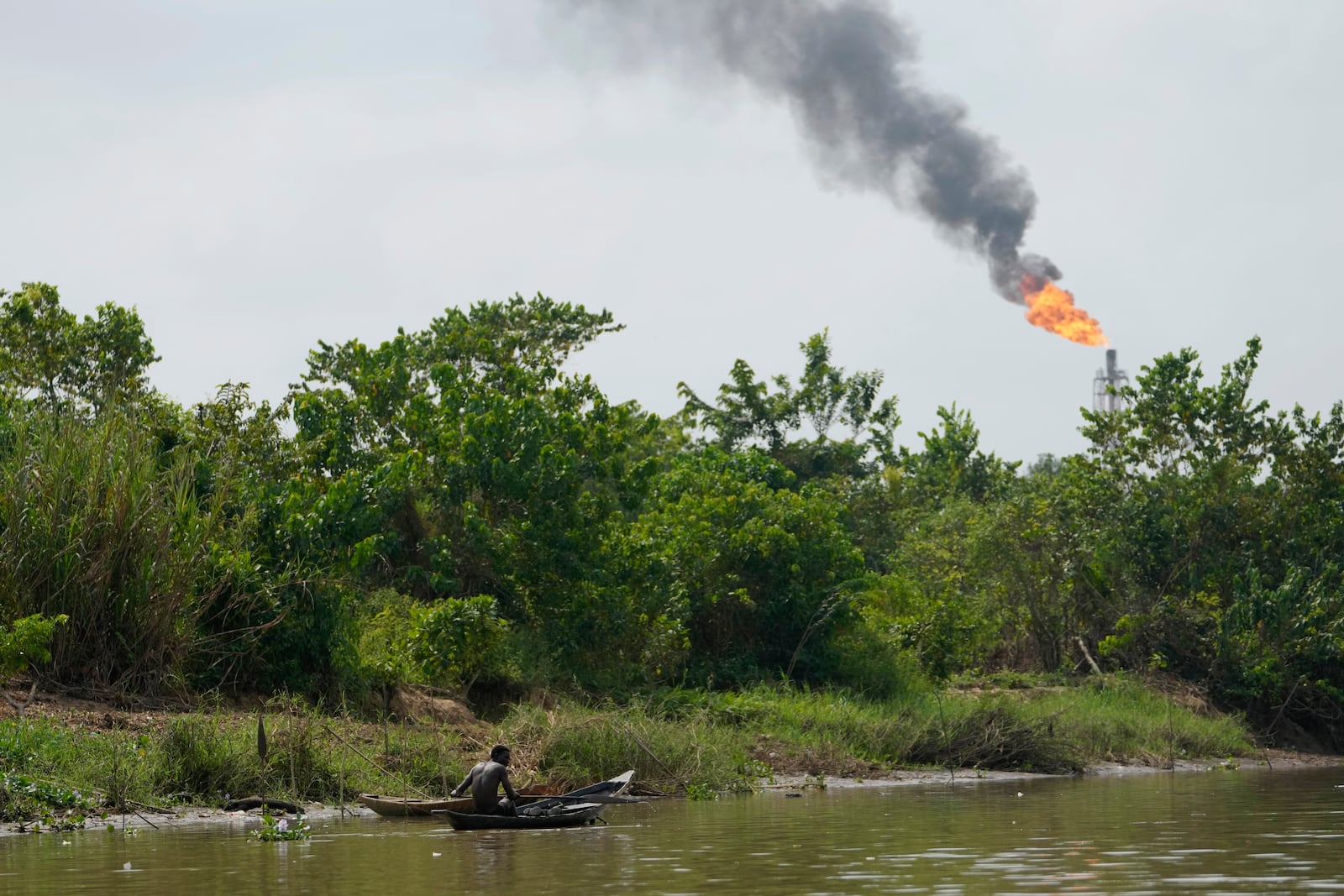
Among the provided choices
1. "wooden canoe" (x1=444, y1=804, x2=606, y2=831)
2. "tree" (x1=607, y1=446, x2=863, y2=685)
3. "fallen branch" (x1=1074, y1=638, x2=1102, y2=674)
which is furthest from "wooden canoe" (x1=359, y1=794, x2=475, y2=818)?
"fallen branch" (x1=1074, y1=638, x2=1102, y2=674)

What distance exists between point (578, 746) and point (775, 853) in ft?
25.1

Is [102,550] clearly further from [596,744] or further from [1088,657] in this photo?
[1088,657]

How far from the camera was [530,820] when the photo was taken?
681 inches

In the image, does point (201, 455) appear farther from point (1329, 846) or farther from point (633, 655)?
point (1329, 846)

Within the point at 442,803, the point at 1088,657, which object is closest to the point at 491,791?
the point at 442,803

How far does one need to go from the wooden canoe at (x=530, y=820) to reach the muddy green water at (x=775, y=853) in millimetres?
147

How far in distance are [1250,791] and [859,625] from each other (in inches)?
432

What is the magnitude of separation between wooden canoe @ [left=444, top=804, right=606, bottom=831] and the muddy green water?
147 millimetres

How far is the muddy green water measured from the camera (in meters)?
12.0

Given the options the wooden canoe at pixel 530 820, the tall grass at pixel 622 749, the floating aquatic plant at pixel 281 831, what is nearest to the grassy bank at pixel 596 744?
the tall grass at pixel 622 749

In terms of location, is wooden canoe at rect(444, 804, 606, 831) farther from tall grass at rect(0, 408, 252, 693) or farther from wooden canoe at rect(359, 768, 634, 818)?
tall grass at rect(0, 408, 252, 693)

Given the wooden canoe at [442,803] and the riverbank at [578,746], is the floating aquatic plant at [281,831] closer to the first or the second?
the wooden canoe at [442,803]

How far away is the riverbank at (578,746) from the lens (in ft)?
59.0

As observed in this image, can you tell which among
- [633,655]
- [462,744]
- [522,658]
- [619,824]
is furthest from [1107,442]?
[619,824]
